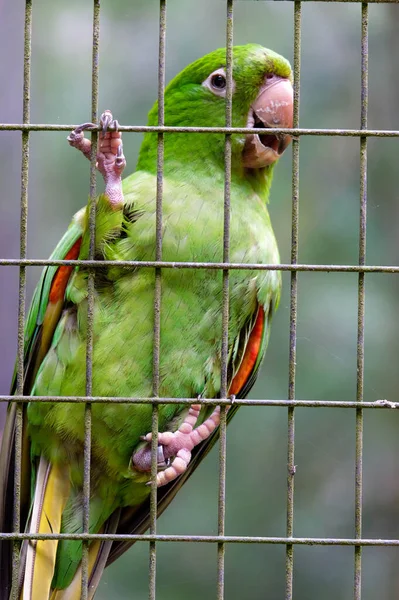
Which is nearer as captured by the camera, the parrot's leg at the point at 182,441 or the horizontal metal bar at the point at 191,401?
the horizontal metal bar at the point at 191,401

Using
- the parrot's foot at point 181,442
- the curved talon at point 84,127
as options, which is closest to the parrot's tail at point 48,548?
the parrot's foot at point 181,442

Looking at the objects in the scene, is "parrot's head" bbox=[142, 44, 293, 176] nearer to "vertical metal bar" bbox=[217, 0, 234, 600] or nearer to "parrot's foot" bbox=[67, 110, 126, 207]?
"parrot's foot" bbox=[67, 110, 126, 207]

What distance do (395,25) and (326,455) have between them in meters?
1.64

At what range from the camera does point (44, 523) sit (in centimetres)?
183

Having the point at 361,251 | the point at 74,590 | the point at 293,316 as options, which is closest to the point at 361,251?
the point at 361,251

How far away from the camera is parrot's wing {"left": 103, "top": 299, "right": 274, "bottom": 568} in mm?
1877

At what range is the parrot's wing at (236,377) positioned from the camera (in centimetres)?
188

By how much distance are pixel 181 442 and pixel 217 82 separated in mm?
814

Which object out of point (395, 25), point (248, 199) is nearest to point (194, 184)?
point (248, 199)

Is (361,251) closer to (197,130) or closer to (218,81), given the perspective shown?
(197,130)

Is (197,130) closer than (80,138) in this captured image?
Yes

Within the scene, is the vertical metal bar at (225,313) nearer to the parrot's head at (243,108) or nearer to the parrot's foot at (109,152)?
the parrot's foot at (109,152)

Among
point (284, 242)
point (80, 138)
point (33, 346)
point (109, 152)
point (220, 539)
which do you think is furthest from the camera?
point (284, 242)

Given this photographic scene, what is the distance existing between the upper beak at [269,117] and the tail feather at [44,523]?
798mm
